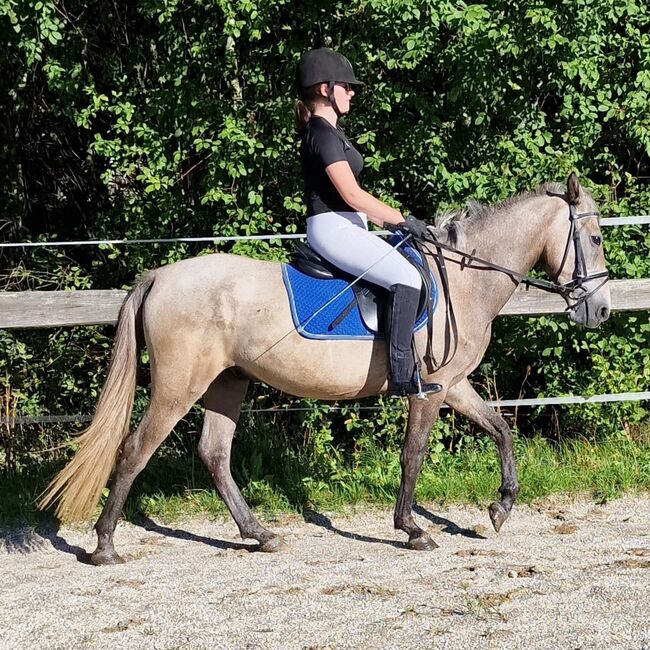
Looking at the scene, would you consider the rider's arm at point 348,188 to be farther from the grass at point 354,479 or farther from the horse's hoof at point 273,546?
the grass at point 354,479

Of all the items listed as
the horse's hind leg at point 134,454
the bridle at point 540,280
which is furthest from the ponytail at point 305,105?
the horse's hind leg at point 134,454

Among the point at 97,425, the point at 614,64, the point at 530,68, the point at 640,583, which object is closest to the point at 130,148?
the point at 97,425

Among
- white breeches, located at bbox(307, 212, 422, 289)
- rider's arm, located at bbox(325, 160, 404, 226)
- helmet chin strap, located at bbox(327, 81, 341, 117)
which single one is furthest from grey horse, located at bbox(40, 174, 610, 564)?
helmet chin strap, located at bbox(327, 81, 341, 117)

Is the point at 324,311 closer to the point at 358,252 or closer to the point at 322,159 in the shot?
the point at 358,252

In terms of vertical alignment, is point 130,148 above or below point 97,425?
above

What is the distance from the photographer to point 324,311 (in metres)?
5.61

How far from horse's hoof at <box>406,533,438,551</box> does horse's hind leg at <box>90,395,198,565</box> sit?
5.15 ft

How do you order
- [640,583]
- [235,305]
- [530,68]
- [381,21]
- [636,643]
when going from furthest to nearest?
[530,68]
[381,21]
[235,305]
[640,583]
[636,643]

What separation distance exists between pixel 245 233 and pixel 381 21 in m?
1.89

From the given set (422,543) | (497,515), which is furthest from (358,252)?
(497,515)

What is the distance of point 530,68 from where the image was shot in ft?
24.1

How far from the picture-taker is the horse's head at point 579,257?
575cm

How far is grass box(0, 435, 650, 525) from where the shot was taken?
6.79 meters

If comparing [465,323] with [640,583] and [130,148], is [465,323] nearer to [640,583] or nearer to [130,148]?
[640,583]
